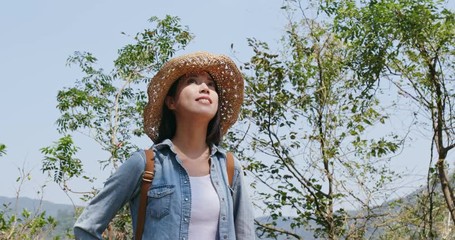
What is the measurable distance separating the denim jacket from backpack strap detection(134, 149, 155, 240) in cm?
1

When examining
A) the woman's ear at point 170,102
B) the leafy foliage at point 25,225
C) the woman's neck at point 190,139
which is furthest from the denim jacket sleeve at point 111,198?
the leafy foliage at point 25,225

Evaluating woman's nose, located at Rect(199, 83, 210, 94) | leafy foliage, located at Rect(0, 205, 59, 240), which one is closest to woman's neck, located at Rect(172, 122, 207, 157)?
woman's nose, located at Rect(199, 83, 210, 94)

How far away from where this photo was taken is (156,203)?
218cm

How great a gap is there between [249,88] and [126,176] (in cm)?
369

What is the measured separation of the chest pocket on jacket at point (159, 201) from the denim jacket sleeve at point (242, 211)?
0.26m

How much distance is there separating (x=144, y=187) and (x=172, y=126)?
0.98ft

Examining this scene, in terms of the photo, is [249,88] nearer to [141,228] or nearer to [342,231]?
[342,231]

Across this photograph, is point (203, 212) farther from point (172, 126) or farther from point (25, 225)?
point (25, 225)

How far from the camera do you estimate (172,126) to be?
243cm

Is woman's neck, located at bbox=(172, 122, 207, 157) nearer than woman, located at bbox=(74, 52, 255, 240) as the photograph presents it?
No

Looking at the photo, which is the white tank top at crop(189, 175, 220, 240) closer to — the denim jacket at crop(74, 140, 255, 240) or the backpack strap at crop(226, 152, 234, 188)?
the denim jacket at crop(74, 140, 255, 240)

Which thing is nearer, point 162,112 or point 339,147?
point 162,112

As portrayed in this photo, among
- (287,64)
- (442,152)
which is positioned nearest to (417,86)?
(442,152)

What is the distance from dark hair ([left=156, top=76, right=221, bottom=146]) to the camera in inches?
95.0
